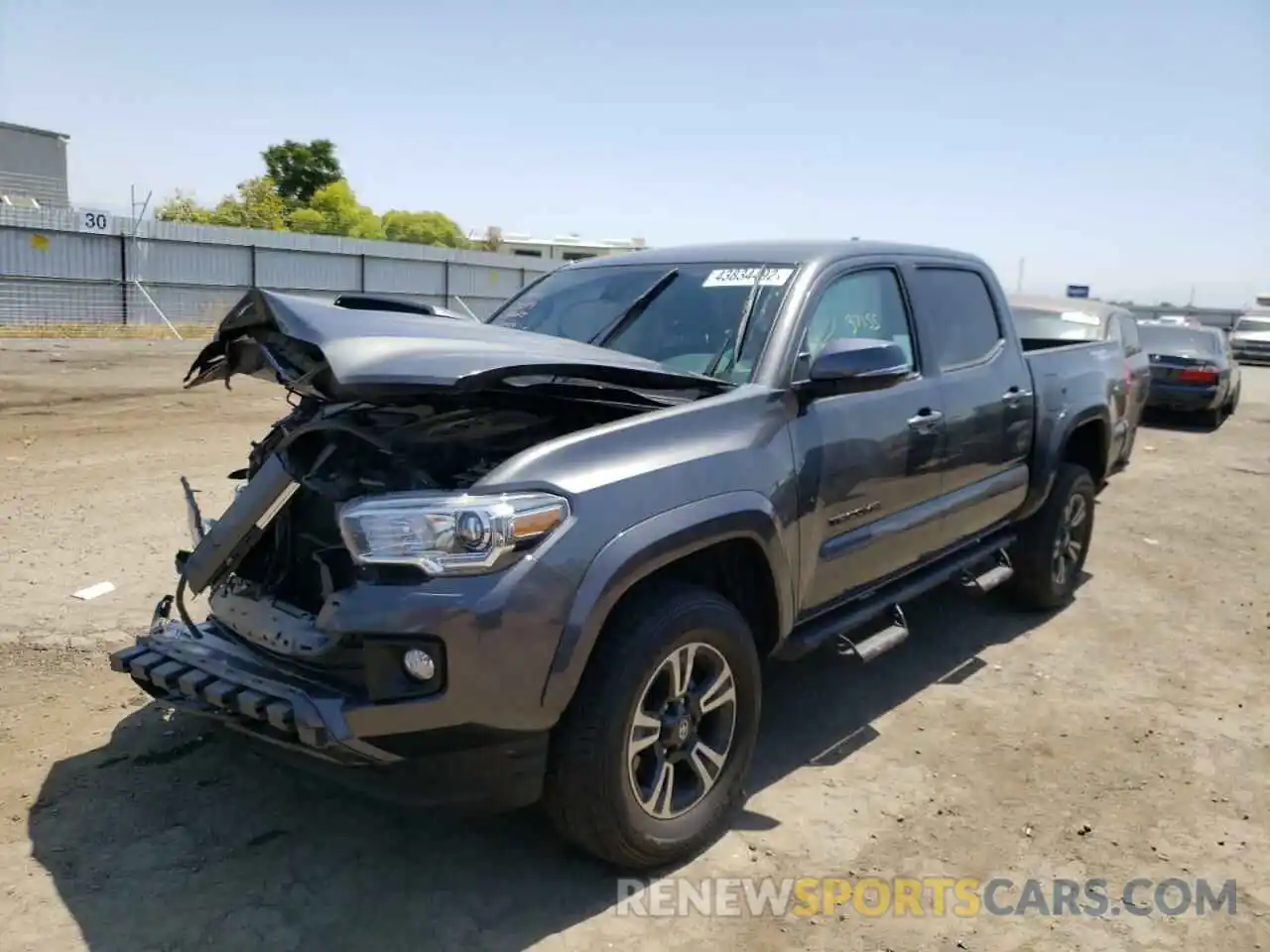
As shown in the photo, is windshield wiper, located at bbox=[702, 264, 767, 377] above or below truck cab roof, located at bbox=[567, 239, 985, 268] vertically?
below

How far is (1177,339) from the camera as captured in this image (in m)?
16.3

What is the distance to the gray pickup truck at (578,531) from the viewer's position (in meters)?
2.67

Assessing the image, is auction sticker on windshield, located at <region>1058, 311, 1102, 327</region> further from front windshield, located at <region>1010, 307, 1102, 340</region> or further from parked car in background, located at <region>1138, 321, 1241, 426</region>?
parked car in background, located at <region>1138, 321, 1241, 426</region>

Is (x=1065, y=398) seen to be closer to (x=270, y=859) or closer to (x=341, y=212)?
(x=270, y=859)

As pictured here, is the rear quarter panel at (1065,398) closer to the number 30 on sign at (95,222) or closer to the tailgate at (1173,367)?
the tailgate at (1173,367)

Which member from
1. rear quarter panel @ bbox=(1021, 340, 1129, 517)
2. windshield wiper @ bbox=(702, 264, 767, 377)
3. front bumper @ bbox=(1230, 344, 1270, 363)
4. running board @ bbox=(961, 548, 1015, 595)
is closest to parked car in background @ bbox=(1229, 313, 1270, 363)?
front bumper @ bbox=(1230, 344, 1270, 363)

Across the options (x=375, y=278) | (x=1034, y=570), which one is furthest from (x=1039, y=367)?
(x=375, y=278)

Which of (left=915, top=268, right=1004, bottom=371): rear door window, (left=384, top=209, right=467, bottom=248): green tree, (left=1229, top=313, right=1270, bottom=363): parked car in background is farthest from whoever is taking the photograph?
(left=384, top=209, right=467, bottom=248): green tree

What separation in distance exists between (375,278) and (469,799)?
99.1 feet

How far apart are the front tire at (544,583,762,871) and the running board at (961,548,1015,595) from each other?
2.04m

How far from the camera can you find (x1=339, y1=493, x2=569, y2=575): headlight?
266cm

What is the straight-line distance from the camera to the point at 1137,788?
388cm

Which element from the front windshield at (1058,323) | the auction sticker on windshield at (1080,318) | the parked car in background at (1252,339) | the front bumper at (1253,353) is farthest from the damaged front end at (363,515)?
the front bumper at (1253,353)

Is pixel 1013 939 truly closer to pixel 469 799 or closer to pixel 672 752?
pixel 672 752
